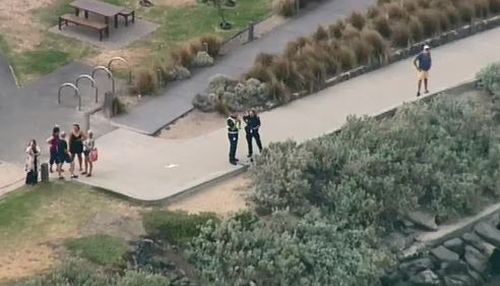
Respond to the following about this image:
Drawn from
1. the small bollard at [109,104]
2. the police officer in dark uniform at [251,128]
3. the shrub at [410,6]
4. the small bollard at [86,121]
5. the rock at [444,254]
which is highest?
the shrub at [410,6]

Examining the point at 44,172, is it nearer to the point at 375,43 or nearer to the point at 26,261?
the point at 26,261

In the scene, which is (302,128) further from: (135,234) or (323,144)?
(135,234)

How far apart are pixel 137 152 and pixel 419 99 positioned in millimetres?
6200

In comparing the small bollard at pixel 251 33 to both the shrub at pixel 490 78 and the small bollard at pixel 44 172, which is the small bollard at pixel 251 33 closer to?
the shrub at pixel 490 78

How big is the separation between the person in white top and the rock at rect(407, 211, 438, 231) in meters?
5.91

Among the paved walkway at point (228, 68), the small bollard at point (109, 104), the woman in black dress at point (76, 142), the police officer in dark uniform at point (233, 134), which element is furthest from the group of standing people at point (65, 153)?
the small bollard at point (109, 104)

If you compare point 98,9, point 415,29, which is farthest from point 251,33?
point 415,29

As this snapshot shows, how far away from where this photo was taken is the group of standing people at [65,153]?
2694 centimetres

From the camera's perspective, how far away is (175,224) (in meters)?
25.9

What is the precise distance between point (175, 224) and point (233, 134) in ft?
9.01

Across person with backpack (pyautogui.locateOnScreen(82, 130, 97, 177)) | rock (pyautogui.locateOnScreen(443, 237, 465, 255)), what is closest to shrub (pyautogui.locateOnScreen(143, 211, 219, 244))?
person with backpack (pyautogui.locateOnScreen(82, 130, 97, 177))

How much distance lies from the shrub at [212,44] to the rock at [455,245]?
845cm

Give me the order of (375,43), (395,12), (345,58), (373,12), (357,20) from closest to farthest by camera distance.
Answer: (345,58) < (375,43) < (357,20) < (395,12) < (373,12)

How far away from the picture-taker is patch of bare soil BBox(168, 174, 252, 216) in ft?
87.5
